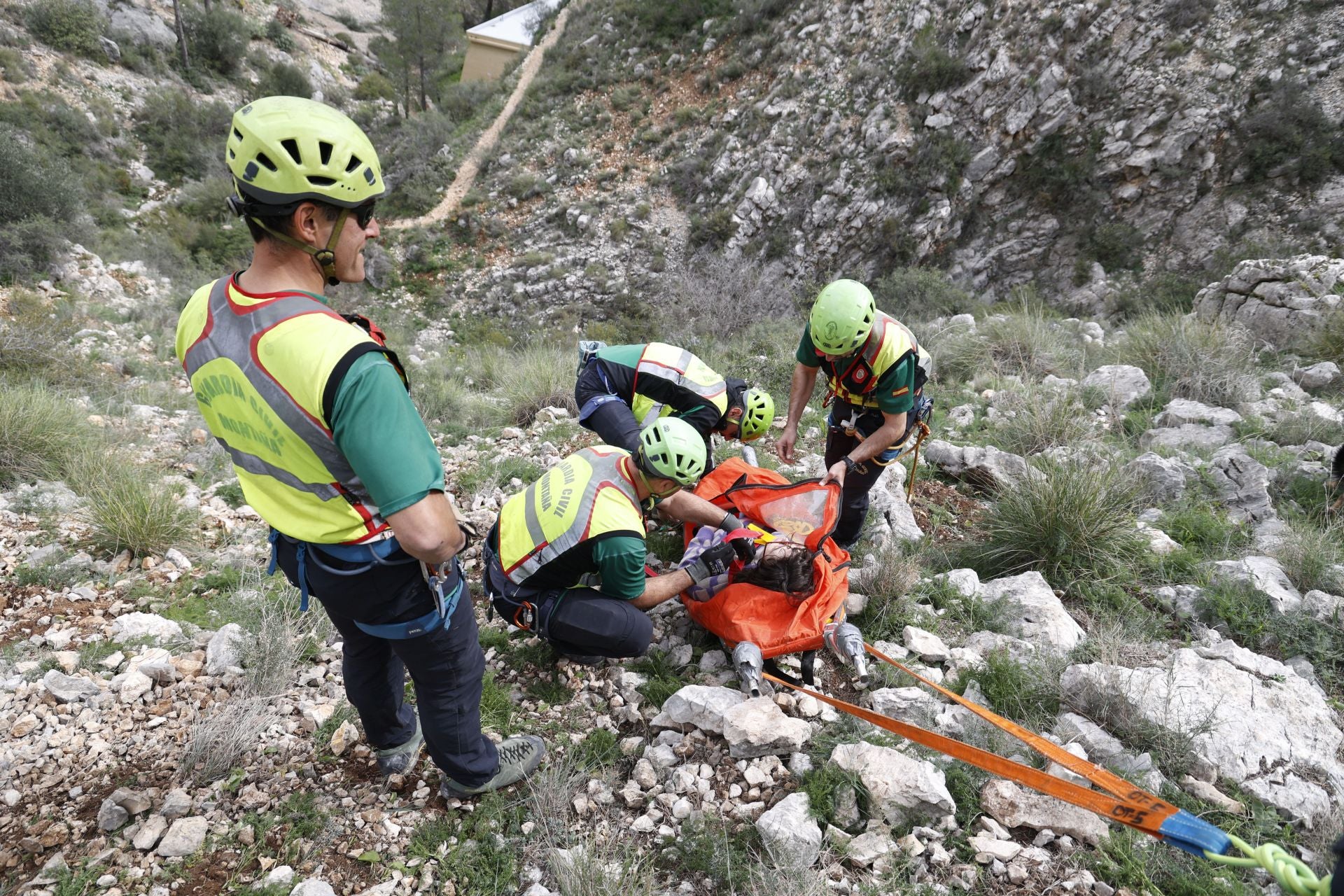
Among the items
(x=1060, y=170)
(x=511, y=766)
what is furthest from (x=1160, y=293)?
(x=511, y=766)

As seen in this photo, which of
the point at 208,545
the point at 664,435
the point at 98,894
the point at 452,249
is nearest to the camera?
the point at 98,894

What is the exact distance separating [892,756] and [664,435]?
1.45m

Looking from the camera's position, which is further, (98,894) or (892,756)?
(892,756)

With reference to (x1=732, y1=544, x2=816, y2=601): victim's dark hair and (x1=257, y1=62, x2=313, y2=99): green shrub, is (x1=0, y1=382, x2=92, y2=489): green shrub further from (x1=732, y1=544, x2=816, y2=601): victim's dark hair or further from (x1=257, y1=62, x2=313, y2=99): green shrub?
(x1=257, y1=62, x2=313, y2=99): green shrub

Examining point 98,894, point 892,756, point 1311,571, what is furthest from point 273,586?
point 1311,571

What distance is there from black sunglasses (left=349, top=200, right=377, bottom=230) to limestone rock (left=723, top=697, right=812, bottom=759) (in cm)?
205

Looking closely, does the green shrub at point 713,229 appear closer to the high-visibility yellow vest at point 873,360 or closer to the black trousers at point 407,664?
the high-visibility yellow vest at point 873,360

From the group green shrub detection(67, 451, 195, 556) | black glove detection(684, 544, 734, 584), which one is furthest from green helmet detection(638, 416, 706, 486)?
green shrub detection(67, 451, 195, 556)

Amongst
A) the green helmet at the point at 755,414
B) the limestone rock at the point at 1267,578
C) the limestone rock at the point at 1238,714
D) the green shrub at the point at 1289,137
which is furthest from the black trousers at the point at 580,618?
the green shrub at the point at 1289,137

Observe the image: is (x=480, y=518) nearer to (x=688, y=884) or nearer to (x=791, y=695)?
(x=791, y=695)

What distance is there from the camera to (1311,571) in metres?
3.10

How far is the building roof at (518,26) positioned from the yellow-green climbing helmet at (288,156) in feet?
89.0

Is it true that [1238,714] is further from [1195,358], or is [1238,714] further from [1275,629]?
[1195,358]

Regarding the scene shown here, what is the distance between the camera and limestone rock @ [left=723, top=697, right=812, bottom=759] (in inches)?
92.4
